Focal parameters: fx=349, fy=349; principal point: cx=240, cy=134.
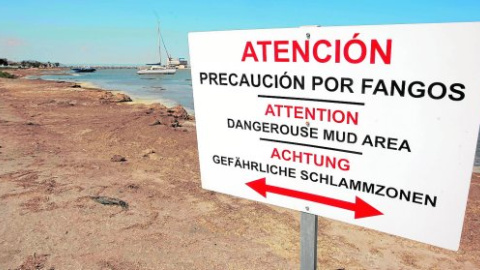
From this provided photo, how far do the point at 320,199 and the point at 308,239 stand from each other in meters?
0.24

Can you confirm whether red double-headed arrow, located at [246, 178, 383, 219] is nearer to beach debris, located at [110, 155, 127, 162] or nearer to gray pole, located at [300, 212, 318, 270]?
gray pole, located at [300, 212, 318, 270]

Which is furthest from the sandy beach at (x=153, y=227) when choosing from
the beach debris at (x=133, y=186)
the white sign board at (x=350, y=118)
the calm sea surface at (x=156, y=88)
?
the calm sea surface at (x=156, y=88)

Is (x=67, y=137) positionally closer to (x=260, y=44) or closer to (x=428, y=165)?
(x=260, y=44)

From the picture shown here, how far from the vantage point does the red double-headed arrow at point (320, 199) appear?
5.25 ft

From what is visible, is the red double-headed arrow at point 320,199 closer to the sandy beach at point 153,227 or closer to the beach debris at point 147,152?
the sandy beach at point 153,227

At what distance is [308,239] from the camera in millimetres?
1792

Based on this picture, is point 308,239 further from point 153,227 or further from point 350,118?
point 153,227

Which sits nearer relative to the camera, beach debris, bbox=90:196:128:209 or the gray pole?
the gray pole

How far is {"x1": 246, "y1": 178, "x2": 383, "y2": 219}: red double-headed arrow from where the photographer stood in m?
1.60

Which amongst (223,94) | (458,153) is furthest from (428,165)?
(223,94)

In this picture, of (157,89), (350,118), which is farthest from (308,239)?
(157,89)

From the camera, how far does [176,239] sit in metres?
3.92

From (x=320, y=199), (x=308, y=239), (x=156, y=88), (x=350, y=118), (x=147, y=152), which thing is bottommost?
(x=156, y=88)

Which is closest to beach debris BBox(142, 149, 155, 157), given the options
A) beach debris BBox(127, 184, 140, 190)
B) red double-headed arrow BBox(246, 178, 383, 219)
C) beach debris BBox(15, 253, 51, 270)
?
beach debris BBox(127, 184, 140, 190)
